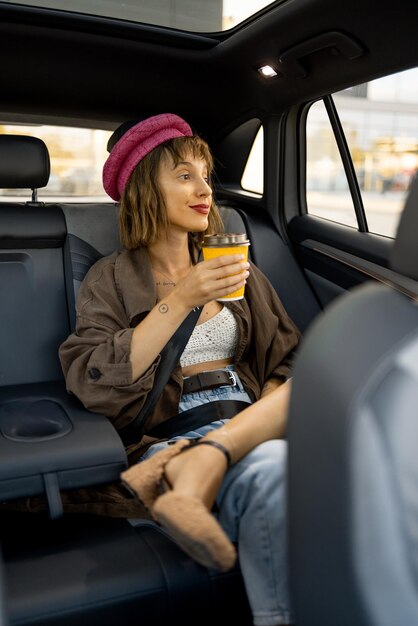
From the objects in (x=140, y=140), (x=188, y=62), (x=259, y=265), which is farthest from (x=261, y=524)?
(x=188, y=62)

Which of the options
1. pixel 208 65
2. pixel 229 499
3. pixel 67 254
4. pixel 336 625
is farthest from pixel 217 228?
pixel 336 625

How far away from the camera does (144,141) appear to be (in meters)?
2.05

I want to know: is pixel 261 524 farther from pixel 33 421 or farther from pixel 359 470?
pixel 33 421

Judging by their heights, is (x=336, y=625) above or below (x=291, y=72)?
below

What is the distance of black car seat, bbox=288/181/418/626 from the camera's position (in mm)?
778

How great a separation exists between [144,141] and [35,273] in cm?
56

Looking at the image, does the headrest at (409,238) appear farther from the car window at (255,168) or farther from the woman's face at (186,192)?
the car window at (255,168)

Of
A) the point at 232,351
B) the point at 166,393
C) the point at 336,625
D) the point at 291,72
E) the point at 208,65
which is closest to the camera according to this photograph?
the point at 336,625

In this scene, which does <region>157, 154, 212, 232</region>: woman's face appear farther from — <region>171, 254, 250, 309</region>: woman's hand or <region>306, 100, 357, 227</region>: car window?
<region>306, 100, 357, 227</region>: car window

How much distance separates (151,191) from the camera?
6.58 feet

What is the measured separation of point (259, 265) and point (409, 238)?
162 cm

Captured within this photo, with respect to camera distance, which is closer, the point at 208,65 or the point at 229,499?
the point at 229,499

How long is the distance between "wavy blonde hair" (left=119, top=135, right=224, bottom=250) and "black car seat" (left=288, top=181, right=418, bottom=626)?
1.19 metres

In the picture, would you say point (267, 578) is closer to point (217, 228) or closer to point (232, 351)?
point (232, 351)
